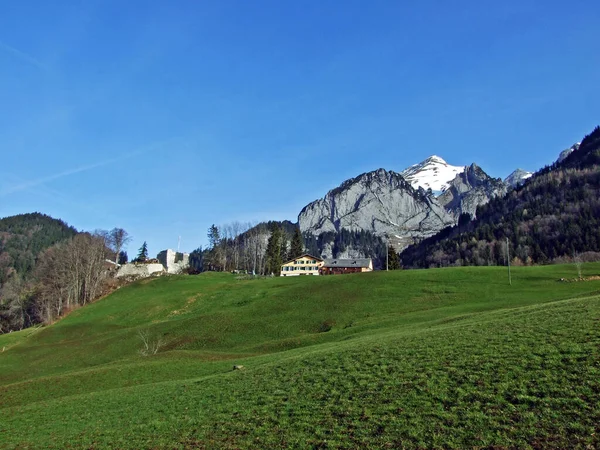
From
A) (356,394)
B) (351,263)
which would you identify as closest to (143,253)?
(351,263)

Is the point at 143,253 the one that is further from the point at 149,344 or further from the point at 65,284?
the point at 149,344

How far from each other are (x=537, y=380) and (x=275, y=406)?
35.4 ft

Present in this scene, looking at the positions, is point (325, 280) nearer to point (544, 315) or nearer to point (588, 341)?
point (544, 315)

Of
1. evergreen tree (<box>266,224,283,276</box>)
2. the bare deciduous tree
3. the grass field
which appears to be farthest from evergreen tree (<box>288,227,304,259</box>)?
the grass field

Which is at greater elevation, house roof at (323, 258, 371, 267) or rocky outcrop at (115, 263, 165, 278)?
rocky outcrop at (115, 263, 165, 278)

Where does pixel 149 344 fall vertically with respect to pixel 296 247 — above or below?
below

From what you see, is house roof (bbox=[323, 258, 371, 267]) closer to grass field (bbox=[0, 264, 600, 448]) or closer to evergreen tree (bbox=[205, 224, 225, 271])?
evergreen tree (bbox=[205, 224, 225, 271])

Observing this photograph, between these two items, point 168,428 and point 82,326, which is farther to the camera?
point 82,326

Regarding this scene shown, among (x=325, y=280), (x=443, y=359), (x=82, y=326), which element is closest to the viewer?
(x=443, y=359)

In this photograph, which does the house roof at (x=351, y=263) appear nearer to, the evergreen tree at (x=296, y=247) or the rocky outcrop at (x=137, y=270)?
the evergreen tree at (x=296, y=247)

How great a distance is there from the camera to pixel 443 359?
21141 millimetres

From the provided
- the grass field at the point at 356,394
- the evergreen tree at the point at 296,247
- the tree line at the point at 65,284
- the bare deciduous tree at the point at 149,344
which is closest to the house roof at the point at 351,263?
the evergreen tree at the point at 296,247

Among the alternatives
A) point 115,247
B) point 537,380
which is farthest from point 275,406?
point 115,247

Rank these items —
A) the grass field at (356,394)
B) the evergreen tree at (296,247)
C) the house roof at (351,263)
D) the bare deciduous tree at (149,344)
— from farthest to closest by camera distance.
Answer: the evergreen tree at (296,247) → the house roof at (351,263) → the bare deciduous tree at (149,344) → the grass field at (356,394)
